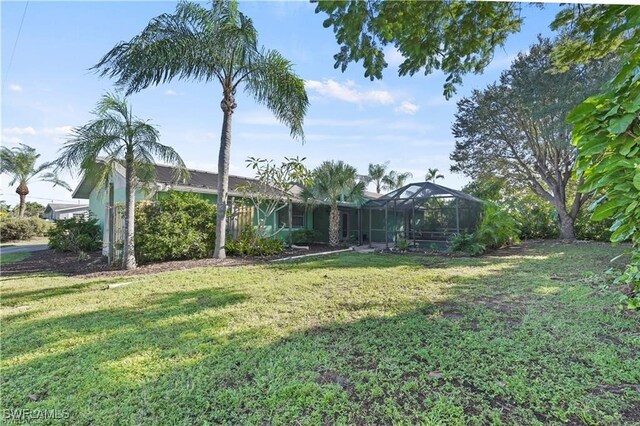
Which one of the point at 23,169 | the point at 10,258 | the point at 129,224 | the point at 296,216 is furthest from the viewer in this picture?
the point at 23,169

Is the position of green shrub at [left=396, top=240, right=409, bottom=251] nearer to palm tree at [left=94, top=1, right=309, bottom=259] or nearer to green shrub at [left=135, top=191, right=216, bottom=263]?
palm tree at [left=94, top=1, right=309, bottom=259]

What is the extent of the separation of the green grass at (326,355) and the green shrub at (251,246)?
188 inches

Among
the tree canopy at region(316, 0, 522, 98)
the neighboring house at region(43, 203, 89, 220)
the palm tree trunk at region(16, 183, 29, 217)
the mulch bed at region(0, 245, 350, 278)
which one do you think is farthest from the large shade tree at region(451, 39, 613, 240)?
the neighboring house at region(43, 203, 89, 220)

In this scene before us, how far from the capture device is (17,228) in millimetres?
20562

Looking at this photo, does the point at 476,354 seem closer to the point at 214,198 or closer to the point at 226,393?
the point at 226,393

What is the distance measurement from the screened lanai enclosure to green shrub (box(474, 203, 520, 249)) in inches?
28.9

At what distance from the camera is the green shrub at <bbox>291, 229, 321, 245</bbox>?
584 inches

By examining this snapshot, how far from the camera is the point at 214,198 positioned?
1299 cm

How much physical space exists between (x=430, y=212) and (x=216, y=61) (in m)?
11.0

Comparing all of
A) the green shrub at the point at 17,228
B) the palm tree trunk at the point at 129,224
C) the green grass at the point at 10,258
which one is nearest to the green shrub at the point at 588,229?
the palm tree trunk at the point at 129,224

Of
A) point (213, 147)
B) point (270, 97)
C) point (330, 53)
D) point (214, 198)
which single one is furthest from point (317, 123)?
point (330, 53)

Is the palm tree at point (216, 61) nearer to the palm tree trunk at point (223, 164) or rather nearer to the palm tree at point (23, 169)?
the palm tree trunk at point (223, 164)

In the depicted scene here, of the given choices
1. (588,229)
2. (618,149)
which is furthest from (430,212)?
(618,149)

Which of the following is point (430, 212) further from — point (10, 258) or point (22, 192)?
point (22, 192)
